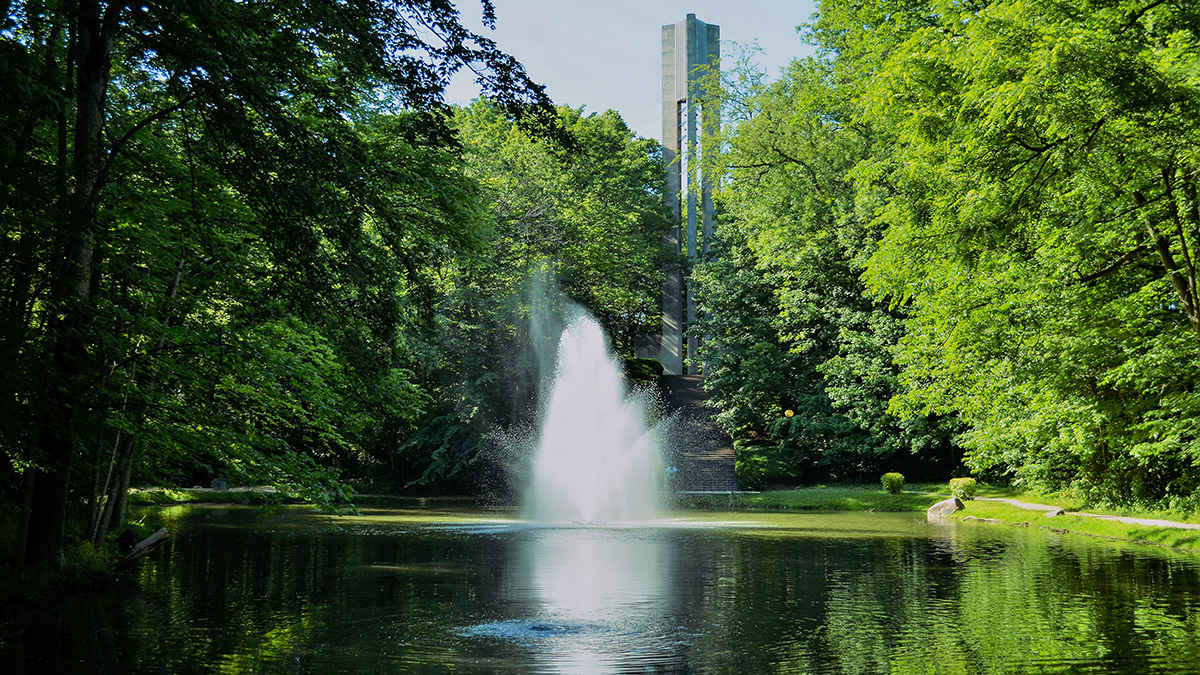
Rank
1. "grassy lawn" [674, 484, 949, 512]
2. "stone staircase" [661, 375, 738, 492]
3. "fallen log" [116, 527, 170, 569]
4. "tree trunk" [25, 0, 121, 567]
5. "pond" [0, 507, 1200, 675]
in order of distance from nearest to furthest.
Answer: "pond" [0, 507, 1200, 675] < "tree trunk" [25, 0, 121, 567] < "fallen log" [116, 527, 170, 569] < "grassy lawn" [674, 484, 949, 512] < "stone staircase" [661, 375, 738, 492]

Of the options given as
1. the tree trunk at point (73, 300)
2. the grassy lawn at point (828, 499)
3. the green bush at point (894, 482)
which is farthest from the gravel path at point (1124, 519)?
the tree trunk at point (73, 300)

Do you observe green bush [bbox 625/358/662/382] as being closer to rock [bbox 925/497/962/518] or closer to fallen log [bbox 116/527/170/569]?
rock [bbox 925/497/962/518]

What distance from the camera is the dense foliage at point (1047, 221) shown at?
36.3ft

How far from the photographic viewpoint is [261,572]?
1368 cm

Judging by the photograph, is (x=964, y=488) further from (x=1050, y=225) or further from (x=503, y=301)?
(x=503, y=301)

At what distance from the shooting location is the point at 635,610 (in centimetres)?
1008

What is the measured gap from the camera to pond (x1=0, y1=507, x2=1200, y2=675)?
→ 7629mm

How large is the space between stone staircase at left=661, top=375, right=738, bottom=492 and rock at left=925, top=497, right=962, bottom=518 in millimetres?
11173

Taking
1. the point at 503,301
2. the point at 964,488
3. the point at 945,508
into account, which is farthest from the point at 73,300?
the point at 503,301

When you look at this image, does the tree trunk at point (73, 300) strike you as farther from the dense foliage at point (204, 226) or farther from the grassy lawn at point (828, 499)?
the grassy lawn at point (828, 499)

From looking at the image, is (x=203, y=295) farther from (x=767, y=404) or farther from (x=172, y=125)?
(x=767, y=404)

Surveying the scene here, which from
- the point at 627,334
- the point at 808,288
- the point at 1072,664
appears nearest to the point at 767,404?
the point at 808,288

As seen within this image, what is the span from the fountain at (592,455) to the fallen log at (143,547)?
9.89 meters

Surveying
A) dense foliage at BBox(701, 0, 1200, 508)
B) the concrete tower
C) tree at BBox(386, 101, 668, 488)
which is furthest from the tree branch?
the concrete tower
